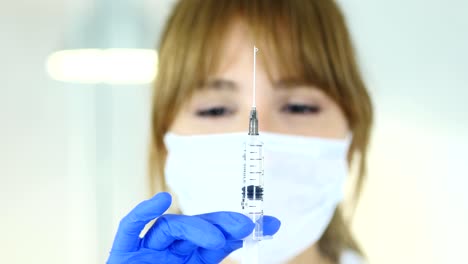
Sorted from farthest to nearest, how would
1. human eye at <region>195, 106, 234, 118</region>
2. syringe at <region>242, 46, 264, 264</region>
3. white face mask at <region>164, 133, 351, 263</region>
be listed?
1. human eye at <region>195, 106, 234, 118</region>
2. white face mask at <region>164, 133, 351, 263</region>
3. syringe at <region>242, 46, 264, 264</region>

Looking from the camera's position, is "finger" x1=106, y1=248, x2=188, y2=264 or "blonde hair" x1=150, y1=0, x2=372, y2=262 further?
"blonde hair" x1=150, y1=0, x2=372, y2=262

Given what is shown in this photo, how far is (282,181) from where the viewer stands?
61.9 inches

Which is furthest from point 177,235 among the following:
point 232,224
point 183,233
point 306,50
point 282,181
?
point 306,50

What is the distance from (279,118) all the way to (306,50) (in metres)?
0.20

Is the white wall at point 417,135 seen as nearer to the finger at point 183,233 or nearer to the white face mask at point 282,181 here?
the white face mask at point 282,181

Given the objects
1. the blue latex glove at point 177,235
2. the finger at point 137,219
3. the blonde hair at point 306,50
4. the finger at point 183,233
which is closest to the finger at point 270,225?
the blue latex glove at point 177,235

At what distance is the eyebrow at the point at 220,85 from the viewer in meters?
1.68

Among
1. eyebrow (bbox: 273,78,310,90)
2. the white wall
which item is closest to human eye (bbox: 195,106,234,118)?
eyebrow (bbox: 273,78,310,90)

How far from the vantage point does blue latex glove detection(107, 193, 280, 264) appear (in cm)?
123

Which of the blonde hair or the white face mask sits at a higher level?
the blonde hair

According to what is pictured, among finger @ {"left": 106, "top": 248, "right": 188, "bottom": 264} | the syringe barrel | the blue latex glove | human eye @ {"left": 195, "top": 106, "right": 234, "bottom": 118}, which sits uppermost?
human eye @ {"left": 195, "top": 106, "right": 234, "bottom": 118}

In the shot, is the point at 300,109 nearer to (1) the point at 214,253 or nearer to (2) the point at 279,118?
(2) the point at 279,118

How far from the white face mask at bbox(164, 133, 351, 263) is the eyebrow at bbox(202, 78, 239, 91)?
0.13 meters

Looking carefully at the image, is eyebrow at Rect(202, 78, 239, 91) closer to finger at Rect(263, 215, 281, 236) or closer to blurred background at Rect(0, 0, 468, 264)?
blurred background at Rect(0, 0, 468, 264)
